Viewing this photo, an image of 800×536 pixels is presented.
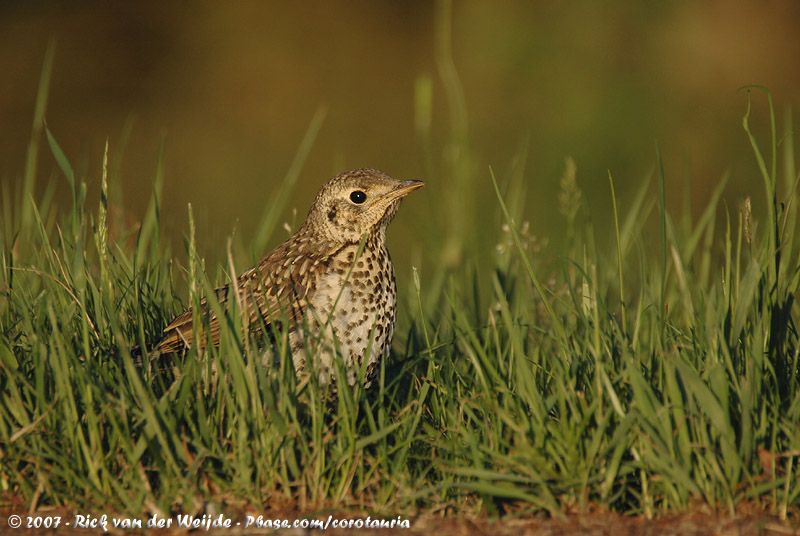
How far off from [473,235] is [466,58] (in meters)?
6.66

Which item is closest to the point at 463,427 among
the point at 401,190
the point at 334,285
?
the point at 334,285

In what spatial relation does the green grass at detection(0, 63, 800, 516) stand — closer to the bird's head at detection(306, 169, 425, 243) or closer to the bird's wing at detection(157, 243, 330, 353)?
the bird's wing at detection(157, 243, 330, 353)

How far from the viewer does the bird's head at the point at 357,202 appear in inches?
189

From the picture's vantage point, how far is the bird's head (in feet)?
15.8

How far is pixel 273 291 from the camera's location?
4254 mm

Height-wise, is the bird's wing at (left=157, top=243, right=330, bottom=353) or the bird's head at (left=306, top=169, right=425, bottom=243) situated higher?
the bird's head at (left=306, top=169, right=425, bottom=243)

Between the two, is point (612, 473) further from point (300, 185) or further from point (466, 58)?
point (466, 58)

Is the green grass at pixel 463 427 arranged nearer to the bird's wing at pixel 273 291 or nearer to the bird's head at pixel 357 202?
the bird's wing at pixel 273 291

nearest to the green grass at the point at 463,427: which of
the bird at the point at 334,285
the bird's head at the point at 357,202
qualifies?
the bird at the point at 334,285

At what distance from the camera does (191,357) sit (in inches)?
131

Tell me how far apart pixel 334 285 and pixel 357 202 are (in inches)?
23.5

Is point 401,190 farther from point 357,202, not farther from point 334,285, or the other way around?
point 334,285

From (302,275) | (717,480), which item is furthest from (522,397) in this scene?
(302,275)

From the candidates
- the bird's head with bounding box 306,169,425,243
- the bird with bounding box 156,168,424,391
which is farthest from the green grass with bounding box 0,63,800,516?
the bird's head with bounding box 306,169,425,243
